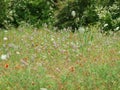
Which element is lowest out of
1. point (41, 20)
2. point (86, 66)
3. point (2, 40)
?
point (41, 20)

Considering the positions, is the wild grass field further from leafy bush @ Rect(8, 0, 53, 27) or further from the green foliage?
leafy bush @ Rect(8, 0, 53, 27)

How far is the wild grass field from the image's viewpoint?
208 inches

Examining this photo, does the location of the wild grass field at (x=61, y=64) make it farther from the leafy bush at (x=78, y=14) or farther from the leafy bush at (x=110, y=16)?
the leafy bush at (x=78, y=14)

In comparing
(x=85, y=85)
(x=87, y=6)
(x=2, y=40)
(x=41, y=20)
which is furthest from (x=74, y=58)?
(x=41, y=20)

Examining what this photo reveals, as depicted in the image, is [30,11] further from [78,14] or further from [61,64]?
[61,64]


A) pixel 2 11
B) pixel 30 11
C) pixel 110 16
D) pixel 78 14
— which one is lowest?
pixel 30 11

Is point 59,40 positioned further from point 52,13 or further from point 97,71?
point 52,13

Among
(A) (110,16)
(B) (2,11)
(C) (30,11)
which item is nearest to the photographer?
(A) (110,16)

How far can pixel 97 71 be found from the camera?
224 inches

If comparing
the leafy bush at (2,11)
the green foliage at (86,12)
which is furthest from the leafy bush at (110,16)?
the leafy bush at (2,11)

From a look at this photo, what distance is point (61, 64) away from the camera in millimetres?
6355

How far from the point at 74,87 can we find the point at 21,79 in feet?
2.36

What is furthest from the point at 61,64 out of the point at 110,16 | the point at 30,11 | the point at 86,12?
the point at 30,11

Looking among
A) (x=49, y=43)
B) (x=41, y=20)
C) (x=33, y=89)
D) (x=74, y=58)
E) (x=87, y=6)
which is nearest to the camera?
(x=33, y=89)
